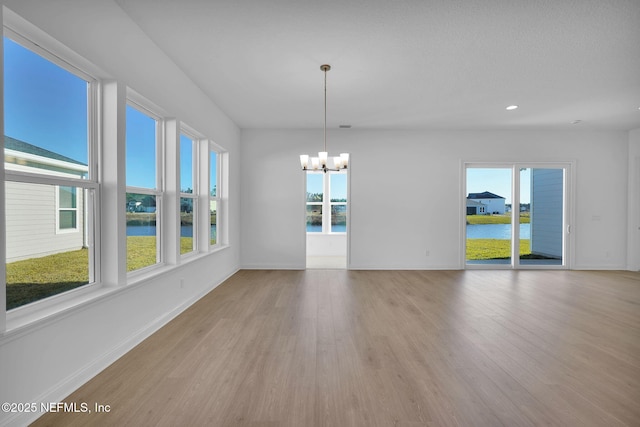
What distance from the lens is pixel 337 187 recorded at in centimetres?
828

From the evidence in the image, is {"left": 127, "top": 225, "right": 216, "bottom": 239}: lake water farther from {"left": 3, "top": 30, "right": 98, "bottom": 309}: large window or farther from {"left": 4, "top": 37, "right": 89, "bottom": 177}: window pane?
{"left": 4, "top": 37, "right": 89, "bottom": 177}: window pane

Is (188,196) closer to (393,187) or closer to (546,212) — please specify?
(393,187)

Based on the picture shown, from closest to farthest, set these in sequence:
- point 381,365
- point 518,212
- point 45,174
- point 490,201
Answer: point 45,174 < point 381,365 < point 518,212 < point 490,201

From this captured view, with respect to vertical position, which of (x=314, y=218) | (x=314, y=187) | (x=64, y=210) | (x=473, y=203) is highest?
(x=314, y=187)

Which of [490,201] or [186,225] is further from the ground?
[490,201]

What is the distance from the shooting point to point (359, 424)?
1711mm

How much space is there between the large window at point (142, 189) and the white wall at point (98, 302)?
0.25 m

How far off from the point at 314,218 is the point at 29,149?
22.0 feet

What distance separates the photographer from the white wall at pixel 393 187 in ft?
20.5

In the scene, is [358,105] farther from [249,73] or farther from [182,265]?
[182,265]

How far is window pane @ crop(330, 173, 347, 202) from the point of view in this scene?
27.0 ft

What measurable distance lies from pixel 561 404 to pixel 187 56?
4.39 metres

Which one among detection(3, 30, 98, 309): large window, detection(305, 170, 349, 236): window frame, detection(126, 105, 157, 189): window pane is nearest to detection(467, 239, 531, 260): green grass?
detection(305, 170, 349, 236): window frame

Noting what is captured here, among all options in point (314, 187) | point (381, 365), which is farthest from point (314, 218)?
point (381, 365)
